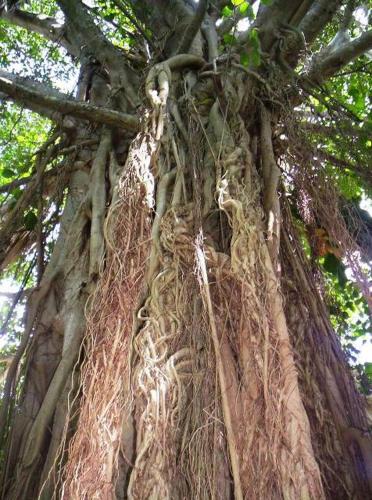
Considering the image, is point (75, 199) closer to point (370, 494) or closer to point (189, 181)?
point (189, 181)

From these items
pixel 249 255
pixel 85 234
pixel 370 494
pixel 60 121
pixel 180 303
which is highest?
pixel 60 121

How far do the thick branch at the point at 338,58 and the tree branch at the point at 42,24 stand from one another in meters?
1.68

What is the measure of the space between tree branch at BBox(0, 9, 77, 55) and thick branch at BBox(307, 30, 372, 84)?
5.51 ft

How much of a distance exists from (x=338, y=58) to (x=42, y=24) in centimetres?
219

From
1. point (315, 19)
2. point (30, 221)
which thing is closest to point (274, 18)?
point (315, 19)

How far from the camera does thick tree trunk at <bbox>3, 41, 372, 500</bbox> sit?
1.32 metres

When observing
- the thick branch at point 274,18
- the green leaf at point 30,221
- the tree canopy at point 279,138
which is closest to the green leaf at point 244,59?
the tree canopy at point 279,138

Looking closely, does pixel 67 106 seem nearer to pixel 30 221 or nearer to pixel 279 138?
pixel 30 221

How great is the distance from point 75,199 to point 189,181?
745mm

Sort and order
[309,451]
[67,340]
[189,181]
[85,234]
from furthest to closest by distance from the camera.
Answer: [85,234] < [189,181] < [67,340] < [309,451]

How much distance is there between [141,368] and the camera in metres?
1.45

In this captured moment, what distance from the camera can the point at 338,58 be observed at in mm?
2553

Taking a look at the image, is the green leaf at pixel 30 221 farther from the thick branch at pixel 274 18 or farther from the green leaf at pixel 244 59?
the thick branch at pixel 274 18

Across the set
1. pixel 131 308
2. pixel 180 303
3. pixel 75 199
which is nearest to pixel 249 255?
pixel 180 303
